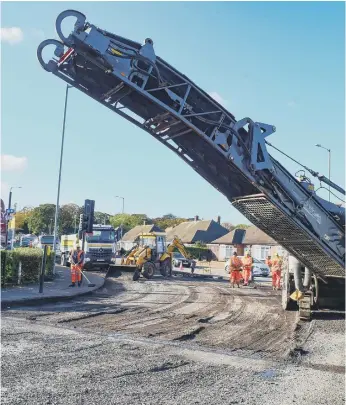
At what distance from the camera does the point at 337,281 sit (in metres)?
10.1

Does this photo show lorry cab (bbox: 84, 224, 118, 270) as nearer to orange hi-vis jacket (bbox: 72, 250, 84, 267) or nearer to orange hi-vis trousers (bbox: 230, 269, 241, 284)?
orange hi-vis jacket (bbox: 72, 250, 84, 267)

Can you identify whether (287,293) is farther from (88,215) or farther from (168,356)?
(88,215)

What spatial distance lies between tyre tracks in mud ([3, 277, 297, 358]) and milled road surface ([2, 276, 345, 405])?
0.02 m

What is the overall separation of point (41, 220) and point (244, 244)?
162 feet

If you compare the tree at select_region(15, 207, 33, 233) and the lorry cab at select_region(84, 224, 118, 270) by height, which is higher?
the tree at select_region(15, 207, 33, 233)

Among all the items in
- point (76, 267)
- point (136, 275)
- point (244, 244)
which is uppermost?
point (244, 244)

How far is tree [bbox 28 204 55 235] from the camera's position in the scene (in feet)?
Answer: 303

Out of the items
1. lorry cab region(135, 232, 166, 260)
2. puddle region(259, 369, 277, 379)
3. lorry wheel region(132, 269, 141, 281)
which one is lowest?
puddle region(259, 369, 277, 379)

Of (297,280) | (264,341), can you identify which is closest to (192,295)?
(297,280)

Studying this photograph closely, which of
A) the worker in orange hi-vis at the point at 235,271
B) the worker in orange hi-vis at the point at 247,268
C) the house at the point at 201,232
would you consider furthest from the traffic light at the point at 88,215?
the house at the point at 201,232

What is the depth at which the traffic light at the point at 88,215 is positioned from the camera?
1769 cm

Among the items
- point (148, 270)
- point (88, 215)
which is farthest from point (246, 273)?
point (88, 215)

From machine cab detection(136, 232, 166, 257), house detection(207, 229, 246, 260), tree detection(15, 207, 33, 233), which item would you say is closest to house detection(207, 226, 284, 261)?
house detection(207, 229, 246, 260)

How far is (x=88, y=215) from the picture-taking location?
58.3ft
